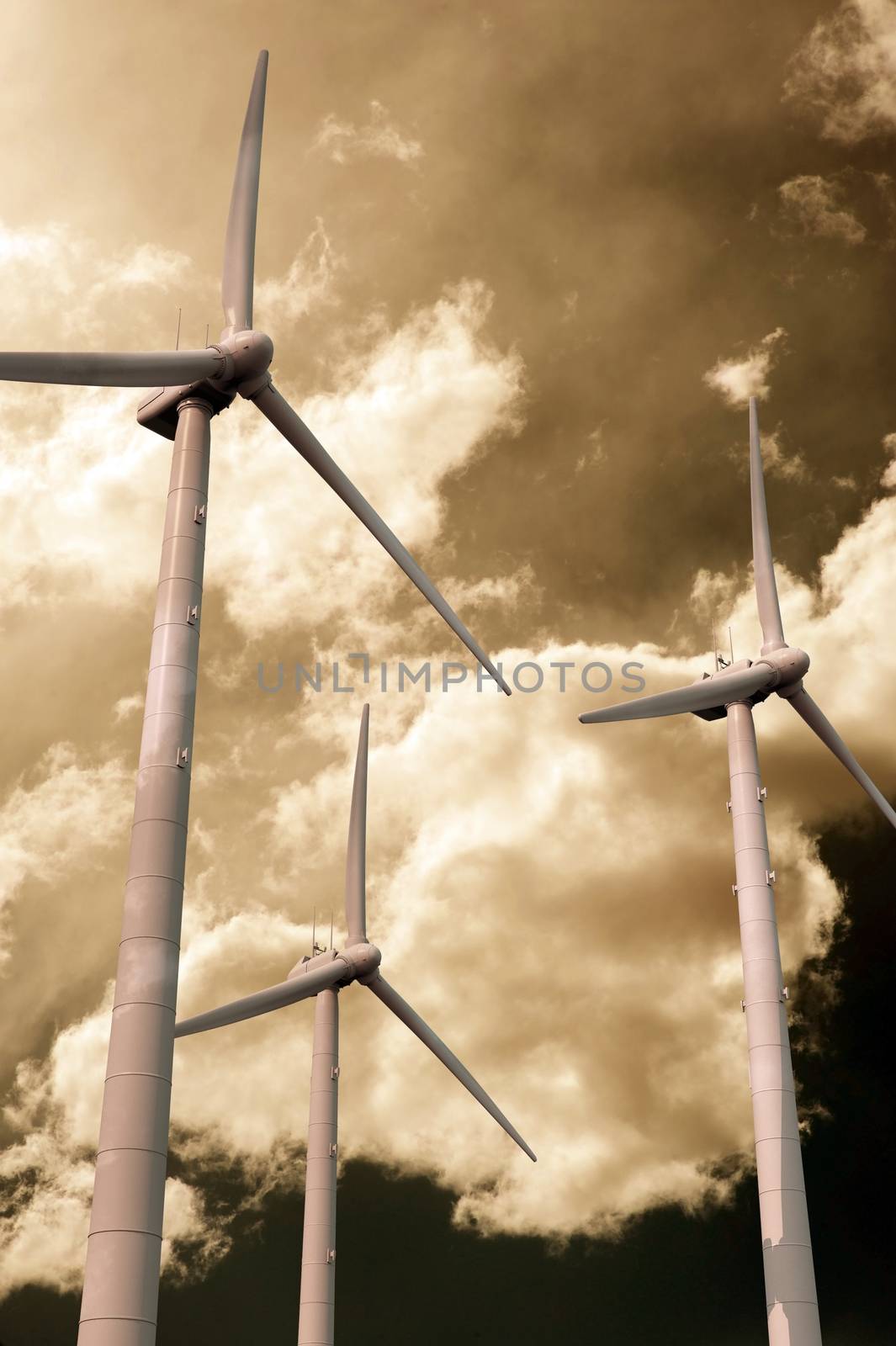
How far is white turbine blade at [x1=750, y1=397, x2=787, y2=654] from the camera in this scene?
189ft

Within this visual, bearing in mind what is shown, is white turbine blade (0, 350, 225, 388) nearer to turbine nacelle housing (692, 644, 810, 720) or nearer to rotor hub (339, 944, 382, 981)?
turbine nacelle housing (692, 644, 810, 720)

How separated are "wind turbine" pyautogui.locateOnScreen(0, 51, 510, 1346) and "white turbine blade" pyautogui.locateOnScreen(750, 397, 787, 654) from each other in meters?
18.1

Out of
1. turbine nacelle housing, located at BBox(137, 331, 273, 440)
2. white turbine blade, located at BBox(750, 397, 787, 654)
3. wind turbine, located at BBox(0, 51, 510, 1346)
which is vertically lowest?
wind turbine, located at BBox(0, 51, 510, 1346)

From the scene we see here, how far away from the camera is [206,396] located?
1569 inches

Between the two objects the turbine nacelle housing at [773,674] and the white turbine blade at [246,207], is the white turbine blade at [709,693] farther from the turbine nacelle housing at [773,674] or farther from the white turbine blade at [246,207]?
the white turbine blade at [246,207]

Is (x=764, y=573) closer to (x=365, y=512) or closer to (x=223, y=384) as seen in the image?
(x=365, y=512)

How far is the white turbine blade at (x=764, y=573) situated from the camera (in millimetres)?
57625

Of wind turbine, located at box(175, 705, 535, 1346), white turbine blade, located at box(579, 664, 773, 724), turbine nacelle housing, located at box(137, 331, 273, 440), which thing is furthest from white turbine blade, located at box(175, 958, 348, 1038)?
→ turbine nacelle housing, located at box(137, 331, 273, 440)

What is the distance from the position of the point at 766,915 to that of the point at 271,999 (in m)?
24.4

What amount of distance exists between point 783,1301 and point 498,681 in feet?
74.6

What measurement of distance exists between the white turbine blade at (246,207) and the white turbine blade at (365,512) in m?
4.08

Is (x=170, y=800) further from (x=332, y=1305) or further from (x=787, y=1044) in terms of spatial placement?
(x=332, y=1305)

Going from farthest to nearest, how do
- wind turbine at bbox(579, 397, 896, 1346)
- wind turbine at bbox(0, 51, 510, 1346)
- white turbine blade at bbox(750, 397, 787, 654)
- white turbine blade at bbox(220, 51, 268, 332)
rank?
1. white turbine blade at bbox(750, 397, 787, 654)
2. wind turbine at bbox(579, 397, 896, 1346)
3. white turbine blade at bbox(220, 51, 268, 332)
4. wind turbine at bbox(0, 51, 510, 1346)

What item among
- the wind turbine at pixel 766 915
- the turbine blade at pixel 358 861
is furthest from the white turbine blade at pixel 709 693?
the turbine blade at pixel 358 861
